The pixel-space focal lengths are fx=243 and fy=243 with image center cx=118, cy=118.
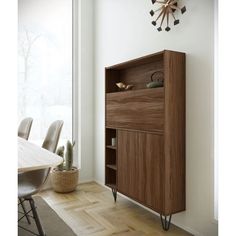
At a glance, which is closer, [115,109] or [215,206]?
[215,206]

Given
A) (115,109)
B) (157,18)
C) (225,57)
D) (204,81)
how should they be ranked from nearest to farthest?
(225,57) < (204,81) < (157,18) < (115,109)

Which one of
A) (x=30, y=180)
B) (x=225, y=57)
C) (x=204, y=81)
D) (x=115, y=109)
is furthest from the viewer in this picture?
(x=115, y=109)

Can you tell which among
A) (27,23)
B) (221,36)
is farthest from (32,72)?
(221,36)

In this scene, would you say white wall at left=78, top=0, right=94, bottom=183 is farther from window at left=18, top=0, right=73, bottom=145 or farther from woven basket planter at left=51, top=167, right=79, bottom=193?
woven basket planter at left=51, top=167, right=79, bottom=193

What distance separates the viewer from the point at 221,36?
0.65 m

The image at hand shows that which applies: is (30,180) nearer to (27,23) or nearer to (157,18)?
(157,18)

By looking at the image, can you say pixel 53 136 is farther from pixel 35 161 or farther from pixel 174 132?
pixel 174 132

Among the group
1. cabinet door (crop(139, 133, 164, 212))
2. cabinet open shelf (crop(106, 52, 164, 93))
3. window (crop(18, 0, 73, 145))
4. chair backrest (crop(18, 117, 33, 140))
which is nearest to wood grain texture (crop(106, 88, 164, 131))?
cabinet door (crop(139, 133, 164, 212))

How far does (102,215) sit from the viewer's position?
8.27ft

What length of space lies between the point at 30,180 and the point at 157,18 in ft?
6.26

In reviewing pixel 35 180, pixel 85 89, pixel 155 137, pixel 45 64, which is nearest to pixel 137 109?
pixel 155 137

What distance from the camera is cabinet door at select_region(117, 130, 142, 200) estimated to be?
2.42 metres

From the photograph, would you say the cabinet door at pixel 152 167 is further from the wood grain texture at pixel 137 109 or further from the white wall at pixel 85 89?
the white wall at pixel 85 89

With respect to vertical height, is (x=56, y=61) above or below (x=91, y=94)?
above
